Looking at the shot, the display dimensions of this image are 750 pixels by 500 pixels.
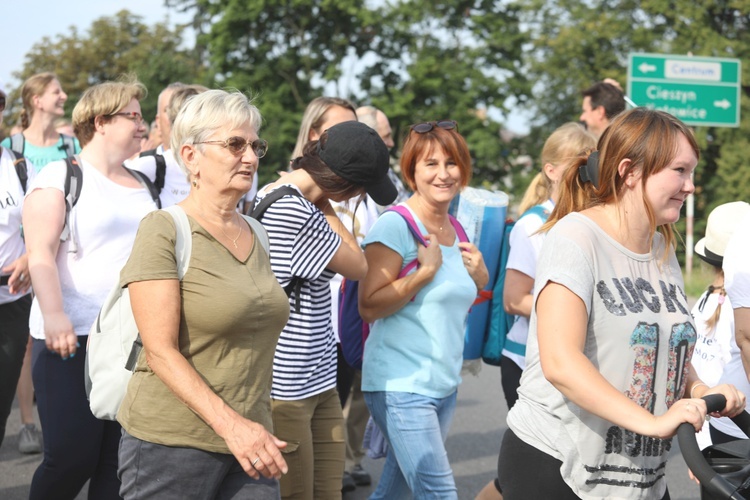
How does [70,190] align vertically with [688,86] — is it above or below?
above

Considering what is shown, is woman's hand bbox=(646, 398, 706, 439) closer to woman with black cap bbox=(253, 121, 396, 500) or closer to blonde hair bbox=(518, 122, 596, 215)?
woman with black cap bbox=(253, 121, 396, 500)

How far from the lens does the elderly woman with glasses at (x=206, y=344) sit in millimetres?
2797

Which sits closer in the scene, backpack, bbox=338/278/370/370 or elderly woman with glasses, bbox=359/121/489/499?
elderly woman with glasses, bbox=359/121/489/499

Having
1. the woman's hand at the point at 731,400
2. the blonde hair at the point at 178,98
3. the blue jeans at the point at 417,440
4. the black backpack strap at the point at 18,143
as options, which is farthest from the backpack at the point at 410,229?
the black backpack strap at the point at 18,143

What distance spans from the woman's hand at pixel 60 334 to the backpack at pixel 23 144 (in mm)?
3792

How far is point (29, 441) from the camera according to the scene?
6707 mm

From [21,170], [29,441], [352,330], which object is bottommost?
[29,441]

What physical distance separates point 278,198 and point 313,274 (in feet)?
0.99

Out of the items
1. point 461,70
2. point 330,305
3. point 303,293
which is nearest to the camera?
point 303,293

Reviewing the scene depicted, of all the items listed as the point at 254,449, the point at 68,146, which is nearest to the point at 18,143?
the point at 68,146

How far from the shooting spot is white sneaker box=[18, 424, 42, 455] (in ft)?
21.8

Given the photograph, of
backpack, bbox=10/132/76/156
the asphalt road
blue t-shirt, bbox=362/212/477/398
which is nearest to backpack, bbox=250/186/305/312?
blue t-shirt, bbox=362/212/477/398

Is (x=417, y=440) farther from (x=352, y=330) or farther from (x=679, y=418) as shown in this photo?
(x=679, y=418)

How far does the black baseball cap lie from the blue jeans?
87cm
